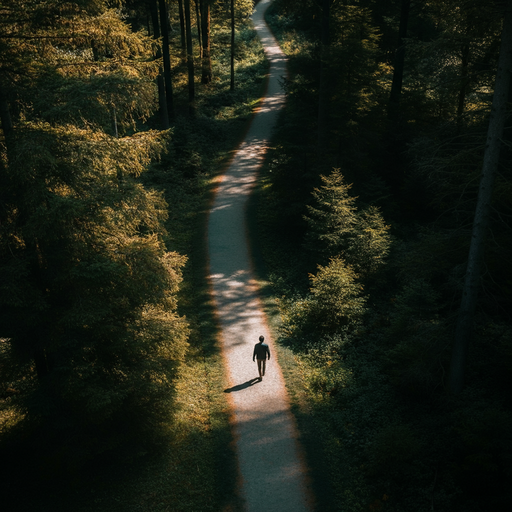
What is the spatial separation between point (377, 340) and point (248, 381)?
4.35 m

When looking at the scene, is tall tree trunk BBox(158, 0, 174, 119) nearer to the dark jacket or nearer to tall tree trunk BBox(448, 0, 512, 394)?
the dark jacket

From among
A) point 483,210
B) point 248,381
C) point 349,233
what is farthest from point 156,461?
point 349,233

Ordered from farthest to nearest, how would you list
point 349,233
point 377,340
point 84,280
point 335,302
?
point 349,233
point 335,302
point 377,340
point 84,280

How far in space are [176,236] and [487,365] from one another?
47.0 feet

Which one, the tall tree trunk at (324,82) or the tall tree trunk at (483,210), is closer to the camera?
the tall tree trunk at (483,210)

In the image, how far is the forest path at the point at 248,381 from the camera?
9.41 m

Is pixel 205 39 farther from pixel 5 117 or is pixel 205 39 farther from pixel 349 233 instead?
pixel 5 117

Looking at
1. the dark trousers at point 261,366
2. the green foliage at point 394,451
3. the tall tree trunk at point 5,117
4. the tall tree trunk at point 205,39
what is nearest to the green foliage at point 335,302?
the dark trousers at point 261,366

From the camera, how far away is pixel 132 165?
9.34 meters

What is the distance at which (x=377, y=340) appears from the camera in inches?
531

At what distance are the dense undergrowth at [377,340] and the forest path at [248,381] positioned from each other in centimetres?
51

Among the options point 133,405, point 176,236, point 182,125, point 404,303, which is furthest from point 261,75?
point 133,405

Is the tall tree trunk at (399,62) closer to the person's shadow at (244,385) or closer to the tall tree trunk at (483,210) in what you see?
the tall tree trunk at (483,210)

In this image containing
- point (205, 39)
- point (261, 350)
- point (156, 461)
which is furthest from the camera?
point (205, 39)
